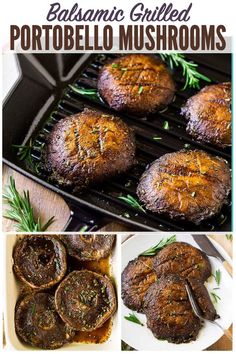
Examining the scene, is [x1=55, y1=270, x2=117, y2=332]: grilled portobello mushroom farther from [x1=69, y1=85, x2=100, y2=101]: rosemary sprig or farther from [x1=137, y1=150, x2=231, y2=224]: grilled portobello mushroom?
[x1=69, y1=85, x2=100, y2=101]: rosemary sprig

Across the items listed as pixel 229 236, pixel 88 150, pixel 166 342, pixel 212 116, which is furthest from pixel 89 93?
pixel 166 342

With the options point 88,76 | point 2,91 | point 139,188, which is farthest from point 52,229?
point 88,76

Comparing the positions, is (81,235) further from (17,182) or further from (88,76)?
(88,76)

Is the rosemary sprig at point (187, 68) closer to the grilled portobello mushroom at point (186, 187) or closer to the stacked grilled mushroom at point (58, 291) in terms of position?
the grilled portobello mushroom at point (186, 187)

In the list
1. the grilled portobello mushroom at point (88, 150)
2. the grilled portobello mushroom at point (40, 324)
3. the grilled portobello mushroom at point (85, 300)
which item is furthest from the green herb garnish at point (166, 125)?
the grilled portobello mushroom at point (40, 324)

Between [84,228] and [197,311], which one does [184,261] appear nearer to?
[197,311]
